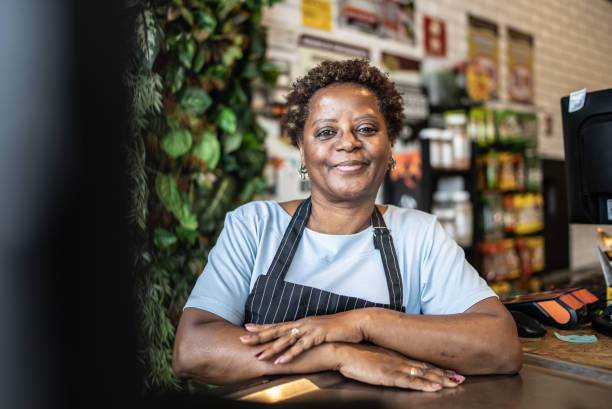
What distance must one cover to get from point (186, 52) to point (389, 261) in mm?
1640

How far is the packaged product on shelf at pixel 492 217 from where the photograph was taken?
438 cm

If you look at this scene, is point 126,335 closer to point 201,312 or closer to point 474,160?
point 201,312

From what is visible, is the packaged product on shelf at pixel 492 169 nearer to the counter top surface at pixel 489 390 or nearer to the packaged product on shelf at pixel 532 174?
the packaged product on shelf at pixel 532 174

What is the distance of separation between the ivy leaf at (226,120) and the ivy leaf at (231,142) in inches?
2.0

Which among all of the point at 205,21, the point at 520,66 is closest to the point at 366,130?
the point at 205,21

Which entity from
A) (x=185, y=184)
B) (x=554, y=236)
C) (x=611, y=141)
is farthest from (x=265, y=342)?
(x=554, y=236)

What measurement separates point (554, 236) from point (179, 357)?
512 cm

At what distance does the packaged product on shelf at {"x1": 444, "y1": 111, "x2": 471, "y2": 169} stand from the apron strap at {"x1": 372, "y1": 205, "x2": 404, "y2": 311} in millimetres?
2602

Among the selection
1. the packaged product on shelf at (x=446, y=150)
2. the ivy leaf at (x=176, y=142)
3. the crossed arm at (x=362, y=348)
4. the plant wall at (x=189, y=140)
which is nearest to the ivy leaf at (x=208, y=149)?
the plant wall at (x=189, y=140)

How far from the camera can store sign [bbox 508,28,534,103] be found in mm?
5508

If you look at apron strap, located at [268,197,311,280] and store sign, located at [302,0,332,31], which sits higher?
store sign, located at [302,0,332,31]

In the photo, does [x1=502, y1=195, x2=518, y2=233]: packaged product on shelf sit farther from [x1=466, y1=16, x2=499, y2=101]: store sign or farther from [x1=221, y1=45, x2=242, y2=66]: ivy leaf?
[x1=221, y1=45, x2=242, y2=66]: ivy leaf

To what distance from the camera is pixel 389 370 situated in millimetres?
1048

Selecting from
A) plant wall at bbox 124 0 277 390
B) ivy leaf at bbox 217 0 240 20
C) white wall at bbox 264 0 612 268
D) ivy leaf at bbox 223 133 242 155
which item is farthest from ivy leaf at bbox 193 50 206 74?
white wall at bbox 264 0 612 268
